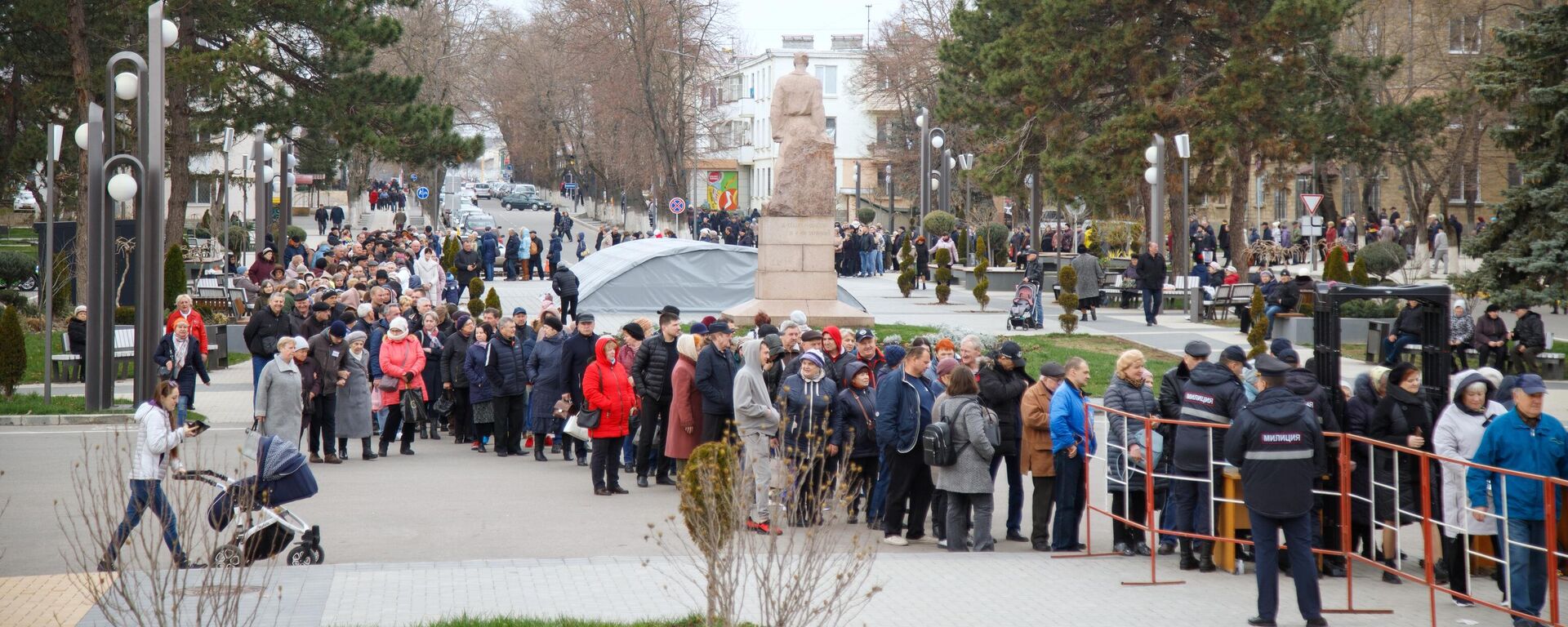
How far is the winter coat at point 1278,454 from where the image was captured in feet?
26.3

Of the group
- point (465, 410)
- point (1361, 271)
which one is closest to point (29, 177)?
point (465, 410)

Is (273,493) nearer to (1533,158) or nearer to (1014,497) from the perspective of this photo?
(1014,497)

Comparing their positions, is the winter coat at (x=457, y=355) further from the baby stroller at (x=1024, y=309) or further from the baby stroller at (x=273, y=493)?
the baby stroller at (x=1024, y=309)

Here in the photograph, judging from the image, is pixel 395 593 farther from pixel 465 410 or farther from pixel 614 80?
pixel 614 80

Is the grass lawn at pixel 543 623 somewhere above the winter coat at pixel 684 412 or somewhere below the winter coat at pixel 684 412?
below

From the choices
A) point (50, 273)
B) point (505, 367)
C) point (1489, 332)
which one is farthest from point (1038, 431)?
point (50, 273)

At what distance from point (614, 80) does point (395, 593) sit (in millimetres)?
60063

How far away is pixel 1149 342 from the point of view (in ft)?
80.4

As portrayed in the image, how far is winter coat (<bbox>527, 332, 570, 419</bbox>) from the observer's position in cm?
1437

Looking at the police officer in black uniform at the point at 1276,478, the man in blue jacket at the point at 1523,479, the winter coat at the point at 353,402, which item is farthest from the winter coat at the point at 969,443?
the winter coat at the point at 353,402

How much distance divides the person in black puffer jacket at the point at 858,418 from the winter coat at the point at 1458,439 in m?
3.77

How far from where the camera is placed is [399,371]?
14.9 m

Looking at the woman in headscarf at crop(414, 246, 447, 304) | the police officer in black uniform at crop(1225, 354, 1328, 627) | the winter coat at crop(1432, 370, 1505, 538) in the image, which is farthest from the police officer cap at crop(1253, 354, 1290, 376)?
the woman in headscarf at crop(414, 246, 447, 304)

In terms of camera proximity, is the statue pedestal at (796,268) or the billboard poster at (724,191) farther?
the billboard poster at (724,191)
